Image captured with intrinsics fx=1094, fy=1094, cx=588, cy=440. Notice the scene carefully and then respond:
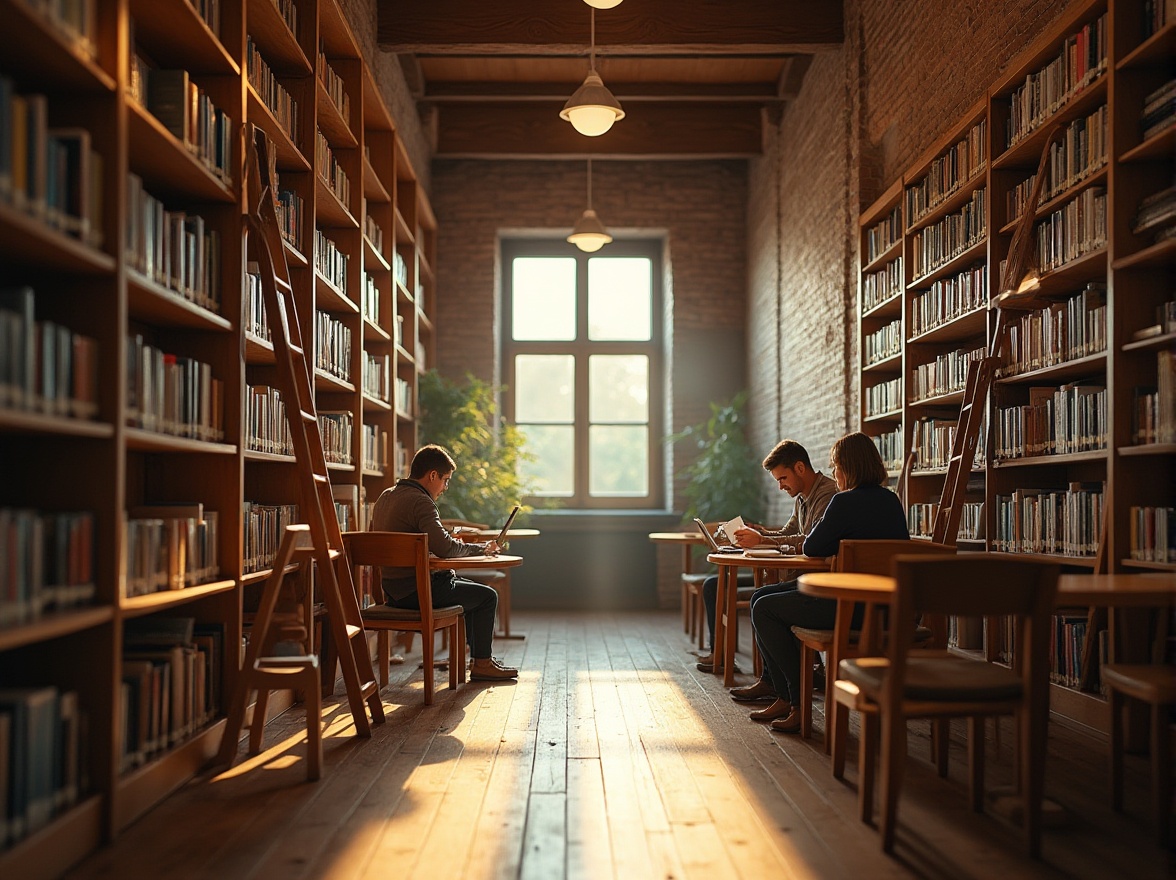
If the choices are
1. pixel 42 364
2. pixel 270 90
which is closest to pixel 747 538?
pixel 270 90

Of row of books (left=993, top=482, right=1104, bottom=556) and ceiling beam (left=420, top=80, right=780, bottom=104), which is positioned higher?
ceiling beam (left=420, top=80, right=780, bottom=104)

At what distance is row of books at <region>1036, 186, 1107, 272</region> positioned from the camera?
444cm

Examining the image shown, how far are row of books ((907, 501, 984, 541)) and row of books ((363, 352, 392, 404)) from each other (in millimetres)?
3451

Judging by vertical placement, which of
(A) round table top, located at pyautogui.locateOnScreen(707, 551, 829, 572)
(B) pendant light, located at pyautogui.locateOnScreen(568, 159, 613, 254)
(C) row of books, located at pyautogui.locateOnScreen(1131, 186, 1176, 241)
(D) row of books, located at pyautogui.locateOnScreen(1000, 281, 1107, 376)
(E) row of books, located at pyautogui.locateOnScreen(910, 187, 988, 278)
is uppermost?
(B) pendant light, located at pyautogui.locateOnScreen(568, 159, 613, 254)

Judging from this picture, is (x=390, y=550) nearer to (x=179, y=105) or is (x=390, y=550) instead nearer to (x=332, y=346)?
(x=332, y=346)

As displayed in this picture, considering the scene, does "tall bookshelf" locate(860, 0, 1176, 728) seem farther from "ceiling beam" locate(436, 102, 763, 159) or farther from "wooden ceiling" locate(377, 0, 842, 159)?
"ceiling beam" locate(436, 102, 763, 159)

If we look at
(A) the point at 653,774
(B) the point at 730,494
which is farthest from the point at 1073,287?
(B) the point at 730,494

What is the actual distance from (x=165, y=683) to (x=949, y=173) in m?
4.75

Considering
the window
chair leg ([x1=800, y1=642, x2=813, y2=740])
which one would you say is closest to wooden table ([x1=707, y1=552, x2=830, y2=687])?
chair leg ([x1=800, y1=642, x2=813, y2=740])

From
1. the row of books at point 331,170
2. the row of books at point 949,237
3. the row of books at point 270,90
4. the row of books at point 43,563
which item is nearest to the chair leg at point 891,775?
the row of books at point 43,563

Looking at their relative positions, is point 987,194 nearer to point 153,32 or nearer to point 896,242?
point 896,242

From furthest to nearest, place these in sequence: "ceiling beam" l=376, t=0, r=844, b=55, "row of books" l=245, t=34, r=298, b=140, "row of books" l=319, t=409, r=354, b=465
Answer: "ceiling beam" l=376, t=0, r=844, b=55 → "row of books" l=319, t=409, r=354, b=465 → "row of books" l=245, t=34, r=298, b=140

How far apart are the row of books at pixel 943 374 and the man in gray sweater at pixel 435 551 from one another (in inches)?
105

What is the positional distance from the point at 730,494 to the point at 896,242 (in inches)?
146
